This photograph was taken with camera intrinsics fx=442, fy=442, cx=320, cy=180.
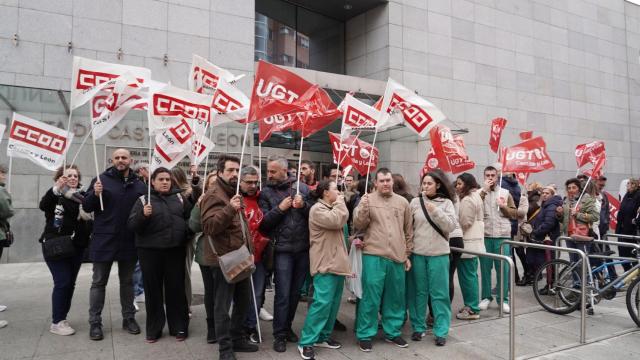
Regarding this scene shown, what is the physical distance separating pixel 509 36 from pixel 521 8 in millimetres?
1534

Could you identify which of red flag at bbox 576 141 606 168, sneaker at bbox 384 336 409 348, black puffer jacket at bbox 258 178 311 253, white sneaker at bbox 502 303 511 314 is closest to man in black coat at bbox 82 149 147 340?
black puffer jacket at bbox 258 178 311 253

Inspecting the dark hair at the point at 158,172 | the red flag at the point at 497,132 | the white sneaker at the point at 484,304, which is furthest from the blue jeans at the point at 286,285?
the red flag at the point at 497,132

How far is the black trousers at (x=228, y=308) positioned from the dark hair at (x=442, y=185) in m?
2.49

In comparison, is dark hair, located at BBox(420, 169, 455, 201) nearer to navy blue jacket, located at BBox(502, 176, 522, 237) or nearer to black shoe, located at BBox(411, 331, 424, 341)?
black shoe, located at BBox(411, 331, 424, 341)

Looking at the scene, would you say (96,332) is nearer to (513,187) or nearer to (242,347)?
(242,347)

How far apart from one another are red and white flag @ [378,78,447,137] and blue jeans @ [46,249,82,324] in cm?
447

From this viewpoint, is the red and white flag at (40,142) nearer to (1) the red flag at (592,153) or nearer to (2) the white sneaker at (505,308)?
(2) the white sneaker at (505,308)

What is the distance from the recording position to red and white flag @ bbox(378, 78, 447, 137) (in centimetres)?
630

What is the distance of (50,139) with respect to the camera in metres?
5.54

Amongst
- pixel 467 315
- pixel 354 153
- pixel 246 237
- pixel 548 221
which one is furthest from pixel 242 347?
pixel 548 221

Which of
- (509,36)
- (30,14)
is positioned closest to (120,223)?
(30,14)

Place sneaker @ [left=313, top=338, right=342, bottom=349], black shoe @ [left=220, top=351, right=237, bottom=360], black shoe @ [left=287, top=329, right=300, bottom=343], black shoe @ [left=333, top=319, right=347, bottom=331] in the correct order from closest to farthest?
black shoe @ [left=220, top=351, right=237, bottom=360], sneaker @ [left=313, top=338, right=342, bottom=349], black shoe @ [left=287, top=329, right=300, bottom=343], black shoe @ [left=333, top=319, right=347, bottom=331]

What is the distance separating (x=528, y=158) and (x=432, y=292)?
3829mm

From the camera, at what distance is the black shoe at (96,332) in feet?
16.2
